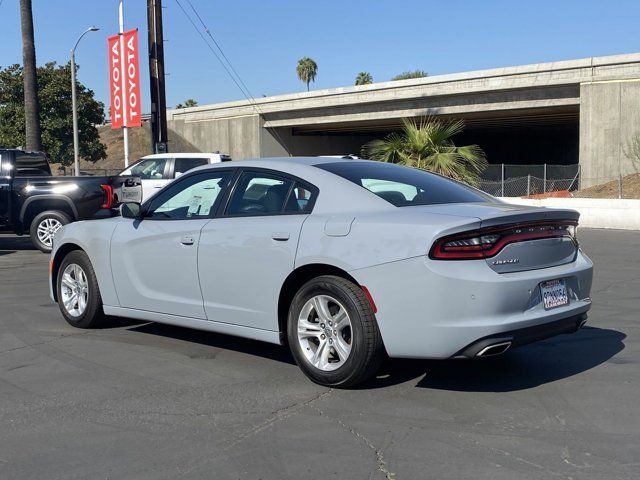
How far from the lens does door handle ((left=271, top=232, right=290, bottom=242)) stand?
525cm

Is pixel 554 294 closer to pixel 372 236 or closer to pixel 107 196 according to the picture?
pixel 372 236

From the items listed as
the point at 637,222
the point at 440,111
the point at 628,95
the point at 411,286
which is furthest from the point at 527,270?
the point at 440,111

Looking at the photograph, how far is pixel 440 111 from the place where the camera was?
38.8m

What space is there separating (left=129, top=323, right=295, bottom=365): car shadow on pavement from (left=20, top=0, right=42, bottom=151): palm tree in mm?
18023

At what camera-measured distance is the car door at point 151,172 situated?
18500 mm

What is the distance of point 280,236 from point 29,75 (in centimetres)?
2020

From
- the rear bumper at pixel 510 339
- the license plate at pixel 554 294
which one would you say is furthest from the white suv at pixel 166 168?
the rear bumper at pixel 510 339

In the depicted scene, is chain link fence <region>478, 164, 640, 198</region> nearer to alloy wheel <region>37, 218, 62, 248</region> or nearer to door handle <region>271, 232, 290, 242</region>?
alloy wheel <region>37, 218, 62, 248</region>

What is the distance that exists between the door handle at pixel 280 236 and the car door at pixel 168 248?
2.66 feet

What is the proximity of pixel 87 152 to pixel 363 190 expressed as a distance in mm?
45713

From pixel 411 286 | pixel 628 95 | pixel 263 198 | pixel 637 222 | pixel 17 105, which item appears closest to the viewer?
pixel 411 286

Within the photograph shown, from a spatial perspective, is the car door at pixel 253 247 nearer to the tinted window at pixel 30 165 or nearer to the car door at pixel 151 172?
the tinted window at pixel 30 165

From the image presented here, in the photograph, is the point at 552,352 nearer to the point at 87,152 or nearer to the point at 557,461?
the point at 557,461

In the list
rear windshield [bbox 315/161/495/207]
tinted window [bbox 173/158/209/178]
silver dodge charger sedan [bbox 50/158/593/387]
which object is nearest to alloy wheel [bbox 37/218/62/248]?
tinted window [bbox 173/158/209/178]
